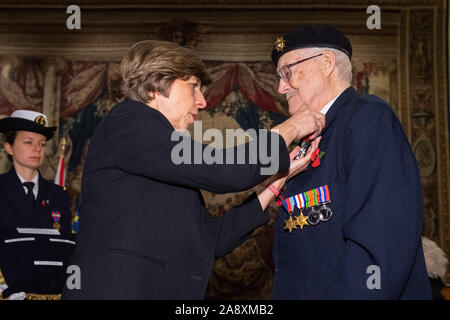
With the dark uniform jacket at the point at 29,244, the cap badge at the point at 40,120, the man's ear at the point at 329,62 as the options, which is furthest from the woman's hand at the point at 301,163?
the cap badge at the point at 40,120

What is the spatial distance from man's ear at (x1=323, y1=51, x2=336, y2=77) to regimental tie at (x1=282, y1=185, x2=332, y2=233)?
607 mm

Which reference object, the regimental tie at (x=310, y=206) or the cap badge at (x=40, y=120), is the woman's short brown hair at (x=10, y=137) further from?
the regimental tie at (x=310, y=206)

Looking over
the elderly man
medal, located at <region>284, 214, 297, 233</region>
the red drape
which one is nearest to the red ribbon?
the elderly man

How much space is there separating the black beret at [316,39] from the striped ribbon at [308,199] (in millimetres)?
725

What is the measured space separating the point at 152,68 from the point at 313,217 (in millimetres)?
854

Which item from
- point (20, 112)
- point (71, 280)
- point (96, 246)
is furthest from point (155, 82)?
point (20, 112)

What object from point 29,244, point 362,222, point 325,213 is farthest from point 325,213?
point 29,244

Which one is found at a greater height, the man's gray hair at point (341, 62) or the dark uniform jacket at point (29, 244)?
the man's gray hair at point (341, 62)

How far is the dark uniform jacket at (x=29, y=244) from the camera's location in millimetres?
3656

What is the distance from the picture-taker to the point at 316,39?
2.17 meters

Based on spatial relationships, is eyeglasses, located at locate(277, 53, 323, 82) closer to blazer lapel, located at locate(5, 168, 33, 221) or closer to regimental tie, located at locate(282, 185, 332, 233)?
regimental tie, located at locate(282, 185, 332, 233)

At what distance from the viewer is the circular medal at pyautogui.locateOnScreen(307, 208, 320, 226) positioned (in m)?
1.80

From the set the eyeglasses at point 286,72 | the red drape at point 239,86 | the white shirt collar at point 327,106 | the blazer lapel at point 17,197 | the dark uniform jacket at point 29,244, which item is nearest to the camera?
the white shirt collar at point 327,106

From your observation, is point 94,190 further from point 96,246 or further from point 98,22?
point 98,22
